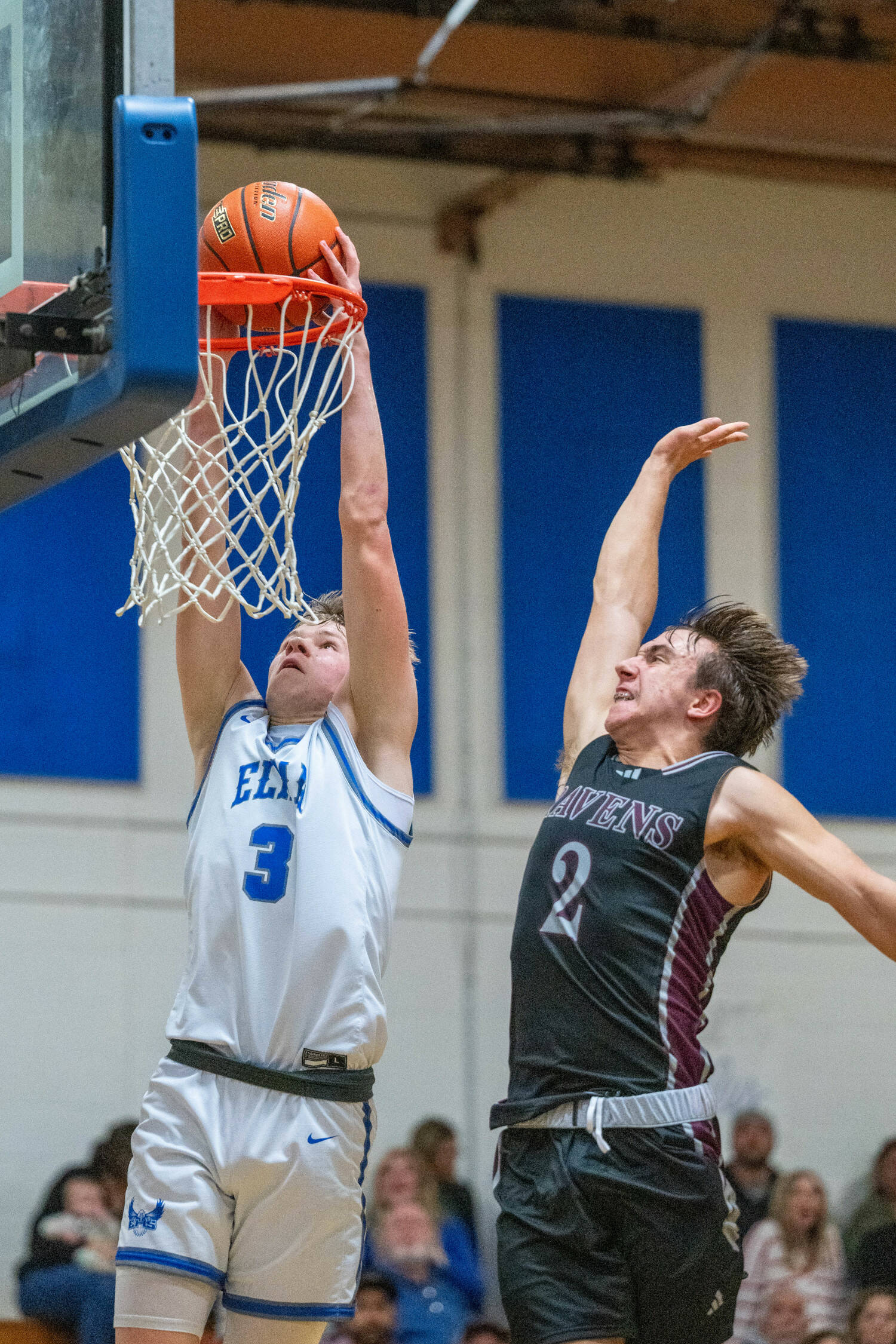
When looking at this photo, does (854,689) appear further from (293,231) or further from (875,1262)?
(293,231)

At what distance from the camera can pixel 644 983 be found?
4.04 metres

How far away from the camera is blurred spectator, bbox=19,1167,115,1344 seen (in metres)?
7.55

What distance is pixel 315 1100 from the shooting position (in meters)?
3.86

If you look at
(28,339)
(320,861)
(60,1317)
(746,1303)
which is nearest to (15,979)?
(60,1317)

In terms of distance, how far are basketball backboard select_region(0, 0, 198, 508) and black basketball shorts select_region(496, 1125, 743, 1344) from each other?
188 cm

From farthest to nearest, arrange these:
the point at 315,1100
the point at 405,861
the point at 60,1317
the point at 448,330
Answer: the point at 448,330
the point at 405,861
the point at 60,1317
the point at 315,1100

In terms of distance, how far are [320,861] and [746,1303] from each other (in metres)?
5.52

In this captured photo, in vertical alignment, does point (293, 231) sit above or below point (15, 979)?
above

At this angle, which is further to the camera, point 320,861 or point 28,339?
point 320,861

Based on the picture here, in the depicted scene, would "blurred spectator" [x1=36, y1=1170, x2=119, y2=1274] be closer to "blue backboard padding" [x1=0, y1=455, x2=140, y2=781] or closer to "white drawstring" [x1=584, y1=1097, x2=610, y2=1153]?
"blue backboard padding" [x1=0, y1=455, x2=140, y2=781]

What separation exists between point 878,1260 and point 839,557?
155 inches

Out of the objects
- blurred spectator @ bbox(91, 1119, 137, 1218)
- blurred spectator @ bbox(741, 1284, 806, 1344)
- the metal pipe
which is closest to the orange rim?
the metal pipe

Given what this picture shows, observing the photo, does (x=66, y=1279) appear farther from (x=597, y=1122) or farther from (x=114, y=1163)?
(x=597, y=1122)

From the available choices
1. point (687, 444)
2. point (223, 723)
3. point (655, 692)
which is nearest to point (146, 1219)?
point (223, 723)
